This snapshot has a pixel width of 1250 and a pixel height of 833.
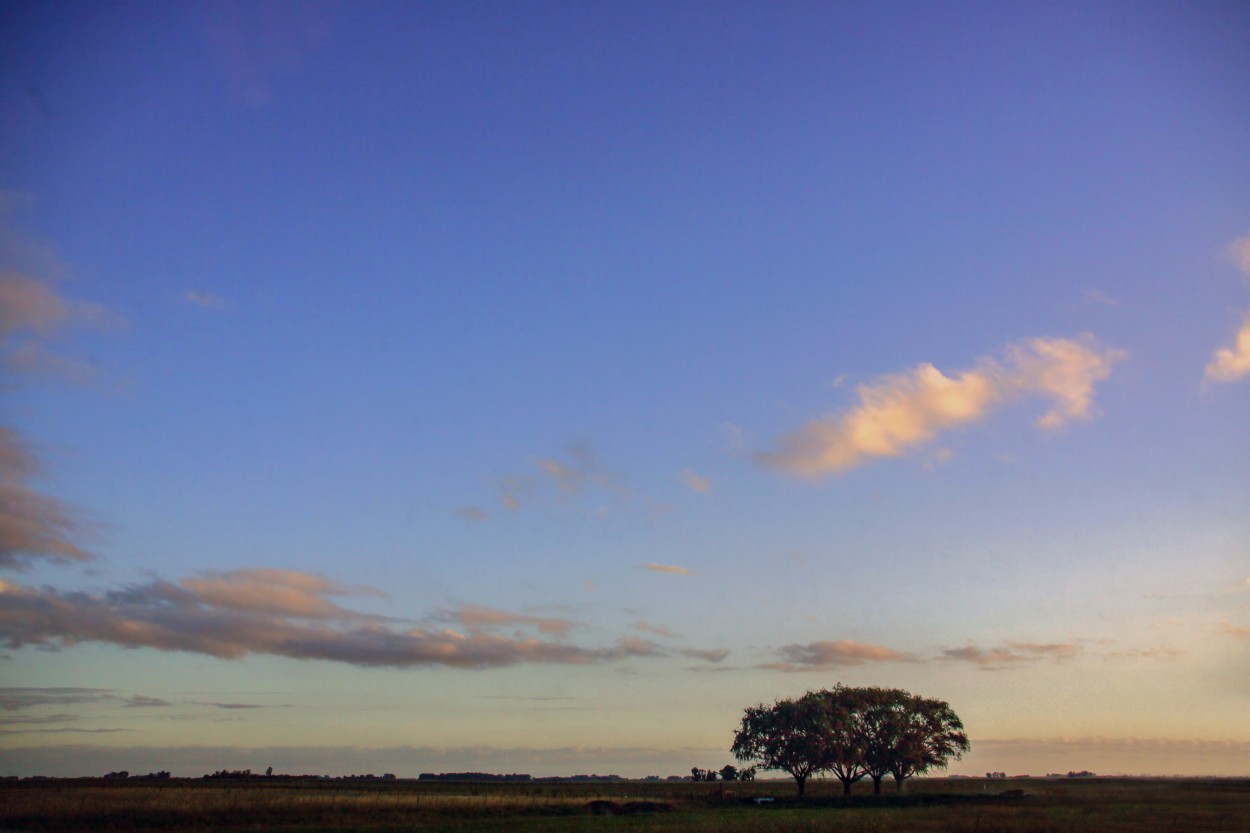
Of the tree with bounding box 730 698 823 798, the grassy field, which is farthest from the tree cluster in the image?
the grassy field

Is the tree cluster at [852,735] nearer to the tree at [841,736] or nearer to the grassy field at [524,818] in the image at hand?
the tree at [841,736]

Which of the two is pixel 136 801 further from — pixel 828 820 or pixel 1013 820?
pixel 1013 820

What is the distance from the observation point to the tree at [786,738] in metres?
89.8

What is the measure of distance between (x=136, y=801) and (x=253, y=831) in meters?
18.4

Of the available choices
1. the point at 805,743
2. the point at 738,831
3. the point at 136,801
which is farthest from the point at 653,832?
the point at 805,743

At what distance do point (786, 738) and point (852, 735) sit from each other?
694cm

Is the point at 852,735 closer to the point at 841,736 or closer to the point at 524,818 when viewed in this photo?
the point at 841,736

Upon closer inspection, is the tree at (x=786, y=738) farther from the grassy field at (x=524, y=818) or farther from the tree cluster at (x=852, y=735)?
the grassy field at (x=524, y=818)

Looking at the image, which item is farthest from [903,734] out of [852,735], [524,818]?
[524,818]

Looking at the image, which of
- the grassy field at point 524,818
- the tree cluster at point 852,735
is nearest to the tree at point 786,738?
the tree cluster at point 852,735

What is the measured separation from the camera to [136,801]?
181 ft

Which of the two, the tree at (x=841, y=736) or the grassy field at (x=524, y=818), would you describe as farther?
the tree at (x=841, y=736)

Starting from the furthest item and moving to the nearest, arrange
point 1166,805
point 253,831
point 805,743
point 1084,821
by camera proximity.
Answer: point 805,743
point 1166,805
point 1084,821
point 253,831

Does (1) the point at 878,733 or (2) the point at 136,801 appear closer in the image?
(2) the point at 136,801
